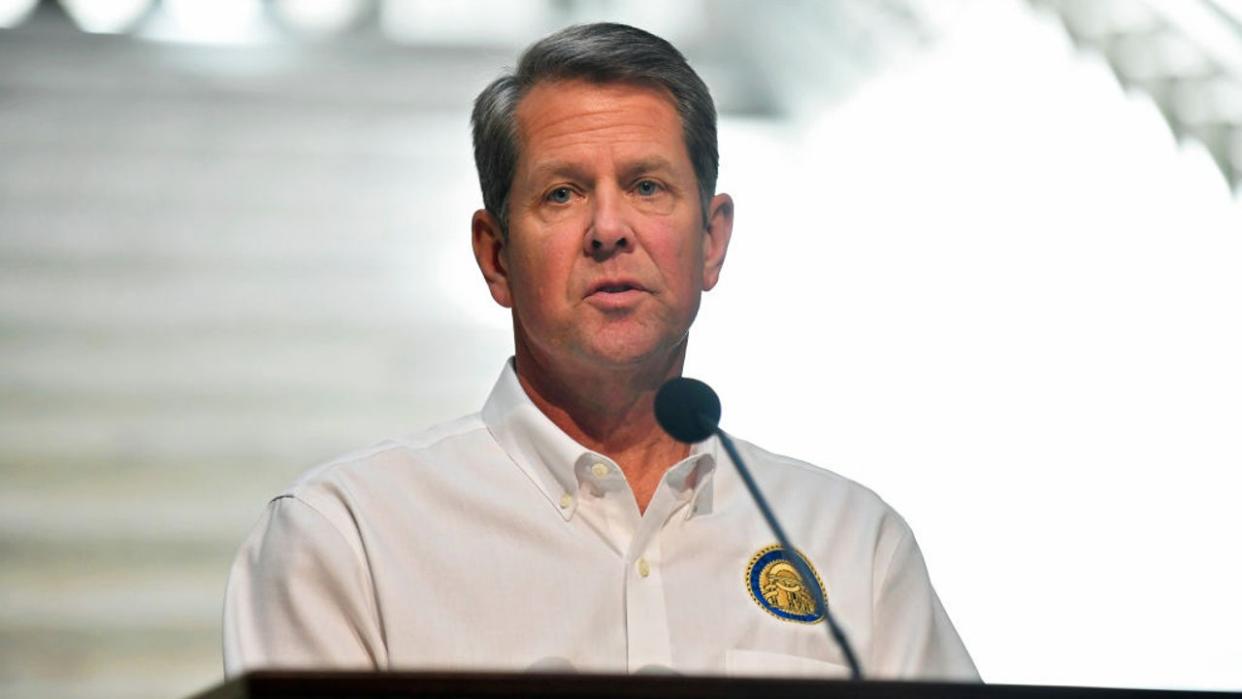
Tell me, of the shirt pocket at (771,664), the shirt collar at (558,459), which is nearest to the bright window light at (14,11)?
the shirt collar at (558,459)

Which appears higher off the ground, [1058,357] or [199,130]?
[199,130]

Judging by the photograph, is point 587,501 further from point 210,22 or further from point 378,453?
point 210,22

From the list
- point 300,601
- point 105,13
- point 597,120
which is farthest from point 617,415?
point 105,13

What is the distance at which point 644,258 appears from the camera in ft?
5.61

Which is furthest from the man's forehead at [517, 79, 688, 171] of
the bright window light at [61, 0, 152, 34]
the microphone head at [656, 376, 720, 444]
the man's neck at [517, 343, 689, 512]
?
the bright window light at [61, 0, 152, 34]

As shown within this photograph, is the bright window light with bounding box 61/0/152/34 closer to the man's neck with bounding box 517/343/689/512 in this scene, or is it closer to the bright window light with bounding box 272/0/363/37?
the bright window light with bounding box 272/0/363/37

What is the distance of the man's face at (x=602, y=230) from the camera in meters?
1.70

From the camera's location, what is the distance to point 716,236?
1.88 meters

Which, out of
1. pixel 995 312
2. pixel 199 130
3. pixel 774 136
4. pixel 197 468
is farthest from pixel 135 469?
pixel 995 312

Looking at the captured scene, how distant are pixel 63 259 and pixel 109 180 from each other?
15cm

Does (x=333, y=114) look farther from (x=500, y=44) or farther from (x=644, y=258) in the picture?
(x=644, y=258)

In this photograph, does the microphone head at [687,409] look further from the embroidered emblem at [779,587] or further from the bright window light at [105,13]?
the bright window light at [105,13]

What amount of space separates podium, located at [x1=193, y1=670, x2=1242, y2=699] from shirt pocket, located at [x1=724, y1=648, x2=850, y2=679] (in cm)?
56

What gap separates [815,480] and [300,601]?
2.28 feet
